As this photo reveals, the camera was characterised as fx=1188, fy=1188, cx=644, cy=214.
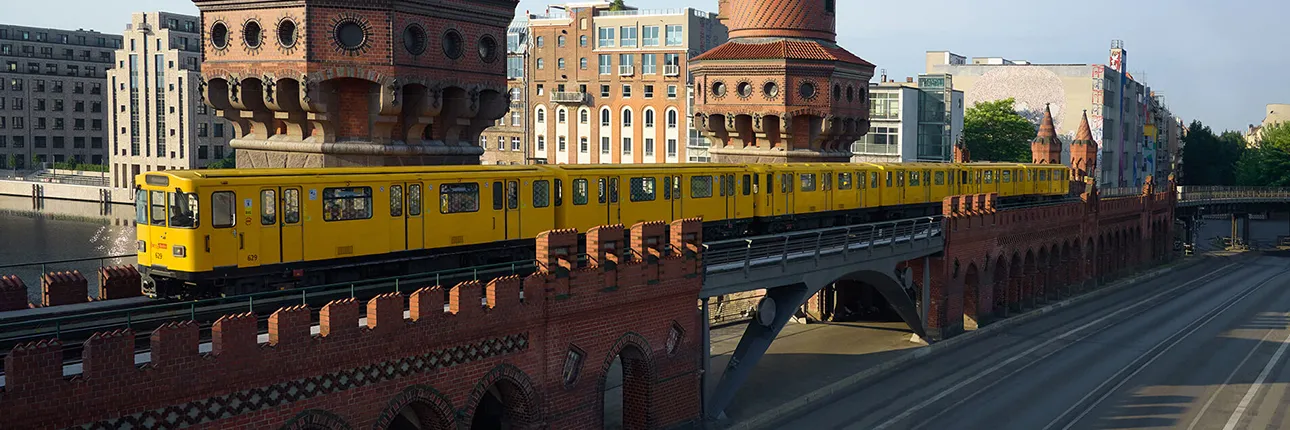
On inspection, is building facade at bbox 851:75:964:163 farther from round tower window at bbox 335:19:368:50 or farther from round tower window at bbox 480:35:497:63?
round tower window at bbox 335:19:368:50

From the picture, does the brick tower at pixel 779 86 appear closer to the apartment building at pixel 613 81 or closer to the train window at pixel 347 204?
the train window at pixel 347 204

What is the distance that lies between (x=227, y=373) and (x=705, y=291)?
1402cm

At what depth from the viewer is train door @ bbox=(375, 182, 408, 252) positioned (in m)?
24.5

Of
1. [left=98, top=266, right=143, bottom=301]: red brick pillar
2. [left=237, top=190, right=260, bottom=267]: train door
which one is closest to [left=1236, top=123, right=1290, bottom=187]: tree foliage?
[left=237, top=190, right=260, bottom=267]: train door

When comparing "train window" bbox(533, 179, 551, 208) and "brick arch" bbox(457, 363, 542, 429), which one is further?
"train window" bbox(533, 179, 551, 208)

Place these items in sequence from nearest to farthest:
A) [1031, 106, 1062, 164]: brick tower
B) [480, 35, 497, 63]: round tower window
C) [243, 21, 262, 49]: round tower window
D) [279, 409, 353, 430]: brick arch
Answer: [279, 409, 353, 430]: brick arch, [243, 21, 262, 49]: round tower window, [480, 35, 497, 63]: round tower window, [1031, 106, 1062, 164]: brick tower

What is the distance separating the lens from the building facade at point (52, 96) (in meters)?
128

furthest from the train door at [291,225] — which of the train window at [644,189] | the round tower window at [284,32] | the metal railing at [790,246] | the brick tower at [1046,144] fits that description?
the brick tower at [1046,144]

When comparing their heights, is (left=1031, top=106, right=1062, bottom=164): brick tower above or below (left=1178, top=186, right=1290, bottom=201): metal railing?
above

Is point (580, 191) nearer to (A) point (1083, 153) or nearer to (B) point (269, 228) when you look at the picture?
(B) point (269, 228)

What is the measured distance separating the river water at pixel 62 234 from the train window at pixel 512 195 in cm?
4447

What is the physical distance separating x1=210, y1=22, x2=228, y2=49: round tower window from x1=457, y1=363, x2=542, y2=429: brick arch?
38.4ft

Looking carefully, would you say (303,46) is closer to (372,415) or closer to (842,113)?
(372,415)

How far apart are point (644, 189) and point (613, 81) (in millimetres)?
65971
